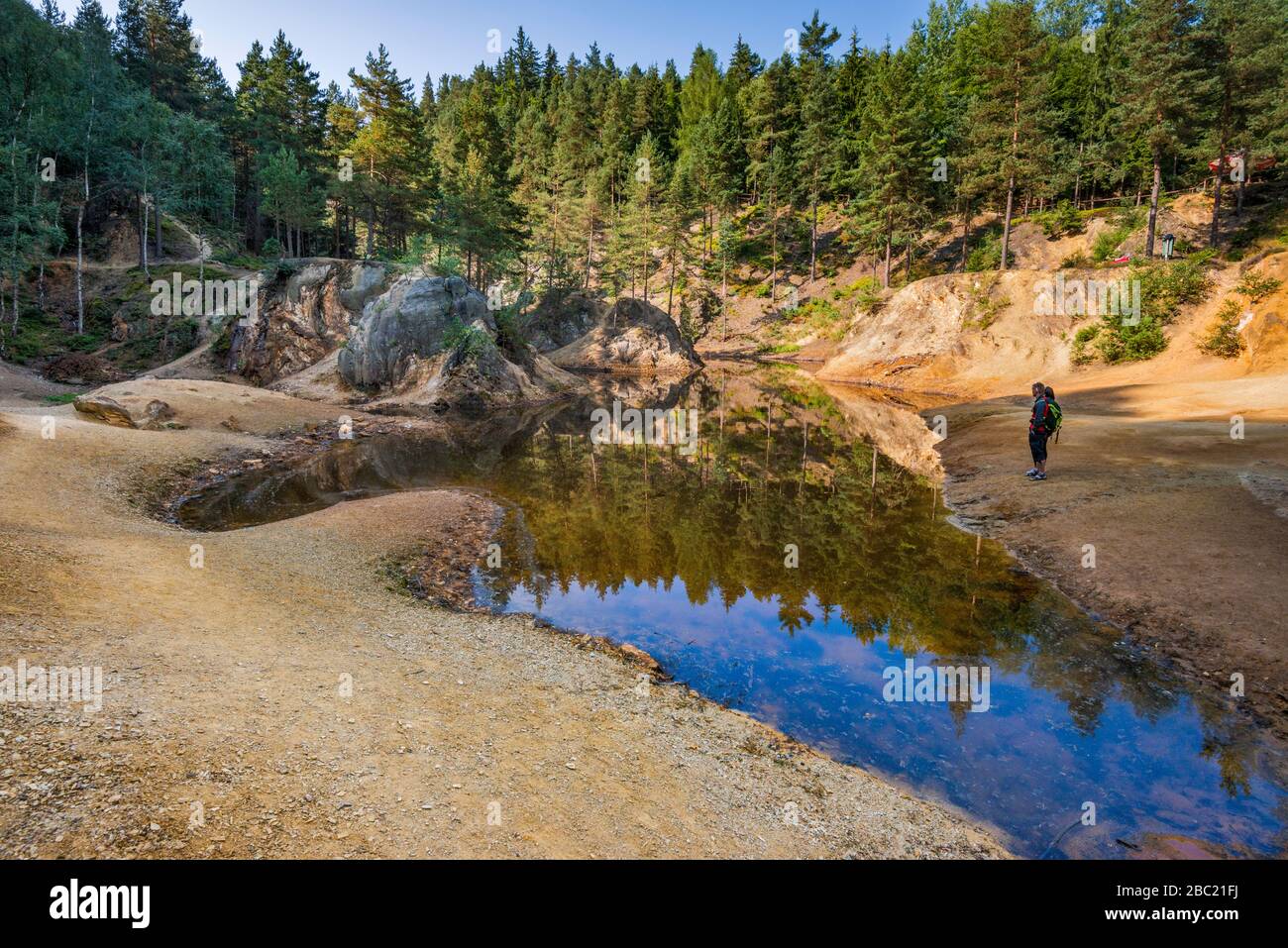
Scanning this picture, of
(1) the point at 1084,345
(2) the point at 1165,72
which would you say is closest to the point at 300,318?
(1) the point at 1084,345

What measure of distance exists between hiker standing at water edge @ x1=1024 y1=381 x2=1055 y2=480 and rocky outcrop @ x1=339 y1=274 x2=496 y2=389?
35.5m

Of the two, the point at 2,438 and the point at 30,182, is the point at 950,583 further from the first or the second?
the point at 30,182

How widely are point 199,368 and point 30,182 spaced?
16.4 m

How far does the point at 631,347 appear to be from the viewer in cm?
7350

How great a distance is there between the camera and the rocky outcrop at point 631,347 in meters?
72.6

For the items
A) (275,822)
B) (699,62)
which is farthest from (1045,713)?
(699,62)

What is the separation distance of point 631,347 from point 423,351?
33215mm

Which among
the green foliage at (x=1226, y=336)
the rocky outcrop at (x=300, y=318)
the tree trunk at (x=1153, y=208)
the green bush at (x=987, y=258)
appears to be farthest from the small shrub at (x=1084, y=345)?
the rocky outcrop at (x=300, y=318)

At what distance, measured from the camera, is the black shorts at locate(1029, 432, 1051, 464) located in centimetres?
2072

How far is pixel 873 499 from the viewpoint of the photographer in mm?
22953

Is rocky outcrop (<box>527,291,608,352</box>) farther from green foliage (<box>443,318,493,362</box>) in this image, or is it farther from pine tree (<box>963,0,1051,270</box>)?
pine tree (<box>963,0,1051,270</box>)

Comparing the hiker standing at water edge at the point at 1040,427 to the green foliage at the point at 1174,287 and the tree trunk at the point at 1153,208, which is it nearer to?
the green foliage at the point at 1174,287

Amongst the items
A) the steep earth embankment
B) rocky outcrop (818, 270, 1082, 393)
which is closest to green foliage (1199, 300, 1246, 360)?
the steep earth embankment

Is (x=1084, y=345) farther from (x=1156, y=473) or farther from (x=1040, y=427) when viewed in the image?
(x=1040, y=427)
